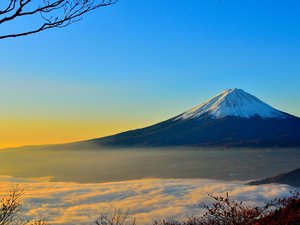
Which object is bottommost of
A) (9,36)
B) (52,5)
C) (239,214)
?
(239,214)

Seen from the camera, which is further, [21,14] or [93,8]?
[93,8]

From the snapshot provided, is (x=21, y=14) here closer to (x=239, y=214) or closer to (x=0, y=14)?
(x=0, y=14)

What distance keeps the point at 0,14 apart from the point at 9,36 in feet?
1.31

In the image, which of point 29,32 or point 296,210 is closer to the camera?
point 29,32

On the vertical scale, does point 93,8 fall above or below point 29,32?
above

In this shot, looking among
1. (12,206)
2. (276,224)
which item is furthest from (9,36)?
(12,206)

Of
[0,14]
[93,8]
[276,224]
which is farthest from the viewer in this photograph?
[276,224]

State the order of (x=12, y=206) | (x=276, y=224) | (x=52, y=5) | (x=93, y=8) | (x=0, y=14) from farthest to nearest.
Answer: (x=12, y=206) < (x=276, y=224) < (x=93, y=8) < (x=52, y=5) < (x=0, y=14)

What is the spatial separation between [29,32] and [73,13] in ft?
3.16

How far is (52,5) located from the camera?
855cm

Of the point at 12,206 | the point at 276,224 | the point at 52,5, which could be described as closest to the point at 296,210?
the point at 276,224

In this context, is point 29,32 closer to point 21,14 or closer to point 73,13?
point 21,14

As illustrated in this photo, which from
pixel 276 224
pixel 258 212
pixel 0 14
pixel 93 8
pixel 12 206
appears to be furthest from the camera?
pixel 12 206

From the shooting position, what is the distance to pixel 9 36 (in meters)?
8.06
